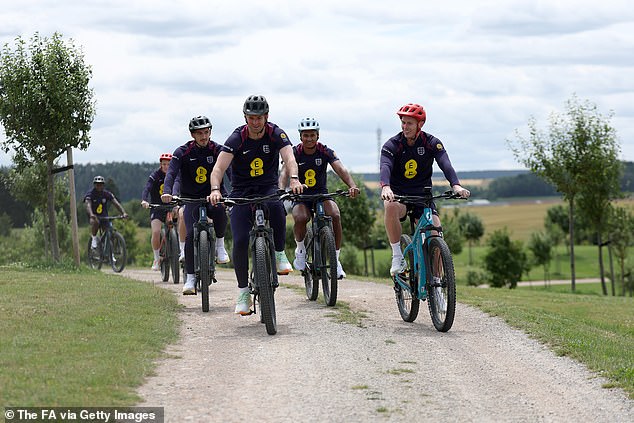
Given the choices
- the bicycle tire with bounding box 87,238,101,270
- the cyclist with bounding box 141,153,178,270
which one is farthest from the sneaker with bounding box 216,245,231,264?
the bicycle tire with bounding box 87,238,101,270

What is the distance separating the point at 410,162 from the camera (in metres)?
11.5

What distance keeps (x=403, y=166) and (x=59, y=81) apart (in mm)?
13734

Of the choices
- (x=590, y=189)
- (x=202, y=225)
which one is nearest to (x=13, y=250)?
(x=590, y=189)

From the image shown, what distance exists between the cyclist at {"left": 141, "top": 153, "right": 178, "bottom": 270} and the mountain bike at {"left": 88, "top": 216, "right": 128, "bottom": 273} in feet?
14.3

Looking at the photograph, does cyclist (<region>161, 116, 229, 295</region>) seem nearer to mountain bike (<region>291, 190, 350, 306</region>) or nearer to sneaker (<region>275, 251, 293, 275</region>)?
mountain bike (<region>291, 190, 350, 306</region>)

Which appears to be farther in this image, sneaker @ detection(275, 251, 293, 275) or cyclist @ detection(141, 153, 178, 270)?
cyclist @ detection(141, 153, 178, 270)

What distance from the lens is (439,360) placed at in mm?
9250

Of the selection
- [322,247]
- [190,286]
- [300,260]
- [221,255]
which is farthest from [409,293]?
[221,255]

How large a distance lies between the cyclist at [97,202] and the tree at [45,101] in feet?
2.81

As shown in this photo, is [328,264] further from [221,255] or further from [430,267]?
[221,255]

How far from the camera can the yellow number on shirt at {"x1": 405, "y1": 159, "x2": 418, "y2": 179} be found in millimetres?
11523

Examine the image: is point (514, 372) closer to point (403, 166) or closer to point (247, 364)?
point (247, 364)

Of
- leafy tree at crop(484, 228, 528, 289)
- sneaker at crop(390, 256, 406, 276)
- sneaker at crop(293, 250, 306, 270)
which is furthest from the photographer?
leafy tree at crop(484, 228, 528, 289)

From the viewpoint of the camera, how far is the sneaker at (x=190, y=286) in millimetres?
13234
